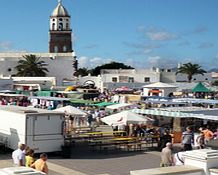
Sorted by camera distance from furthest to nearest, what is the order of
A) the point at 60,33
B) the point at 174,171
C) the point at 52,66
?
the point at 60,33 → the point at 52,66 → the point at 174,171

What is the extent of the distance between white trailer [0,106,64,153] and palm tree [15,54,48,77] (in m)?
63.8

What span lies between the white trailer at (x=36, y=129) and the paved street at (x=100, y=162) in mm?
553

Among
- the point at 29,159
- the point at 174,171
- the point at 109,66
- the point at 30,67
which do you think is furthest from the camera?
the point at 109,66

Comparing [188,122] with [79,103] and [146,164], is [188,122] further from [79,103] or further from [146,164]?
[79,103]

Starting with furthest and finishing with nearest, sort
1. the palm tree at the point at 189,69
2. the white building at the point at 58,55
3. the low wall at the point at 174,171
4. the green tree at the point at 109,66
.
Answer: the green tree at the point at 109,66, the palm tree at the point at 189,69, the white building at the point at 58,55, the low wall at the point at 174,171

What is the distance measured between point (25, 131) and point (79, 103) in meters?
18.9

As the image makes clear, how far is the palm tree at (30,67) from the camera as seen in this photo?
81312mm

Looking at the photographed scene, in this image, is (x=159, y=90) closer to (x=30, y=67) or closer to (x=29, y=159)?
(x=29, y=159)

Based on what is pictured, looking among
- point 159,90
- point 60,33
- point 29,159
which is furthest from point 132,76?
point 29,159

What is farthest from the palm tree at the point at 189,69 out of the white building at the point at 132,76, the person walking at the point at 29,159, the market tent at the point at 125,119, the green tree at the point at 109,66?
the person walking at the point at 29,159

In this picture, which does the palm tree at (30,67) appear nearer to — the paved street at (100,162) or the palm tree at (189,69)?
the palm tree at (189,69)

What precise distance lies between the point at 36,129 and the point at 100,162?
2.57 m

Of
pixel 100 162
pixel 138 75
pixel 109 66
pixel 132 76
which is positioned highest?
pixel 109 66

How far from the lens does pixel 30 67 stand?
267 ft
